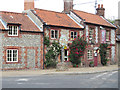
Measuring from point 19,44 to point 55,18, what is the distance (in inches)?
296

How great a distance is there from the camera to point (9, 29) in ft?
80.0

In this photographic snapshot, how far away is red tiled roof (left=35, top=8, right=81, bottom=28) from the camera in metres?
28.4

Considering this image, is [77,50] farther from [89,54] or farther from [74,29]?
[89,54]

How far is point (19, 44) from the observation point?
24.8 metres

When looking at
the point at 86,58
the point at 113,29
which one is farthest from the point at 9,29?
the point at 113,29

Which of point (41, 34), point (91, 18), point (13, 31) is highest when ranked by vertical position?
point (91, 18)

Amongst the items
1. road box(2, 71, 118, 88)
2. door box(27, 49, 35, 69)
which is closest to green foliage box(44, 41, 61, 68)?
door box(27, 49, 35, 69)

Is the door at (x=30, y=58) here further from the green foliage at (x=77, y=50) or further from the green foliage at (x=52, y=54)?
the green foliage at (x=77, y=50)

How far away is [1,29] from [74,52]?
10.2m

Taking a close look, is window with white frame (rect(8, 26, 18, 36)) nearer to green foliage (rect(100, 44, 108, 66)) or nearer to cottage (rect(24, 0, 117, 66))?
cottage (rect(24, 0, 117, 66))

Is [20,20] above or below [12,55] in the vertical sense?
above

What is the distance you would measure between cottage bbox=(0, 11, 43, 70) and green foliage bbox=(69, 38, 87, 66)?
4.87 metres

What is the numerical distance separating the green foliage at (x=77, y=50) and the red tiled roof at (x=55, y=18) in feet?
7.30

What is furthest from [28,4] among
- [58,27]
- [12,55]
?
[12,55]
